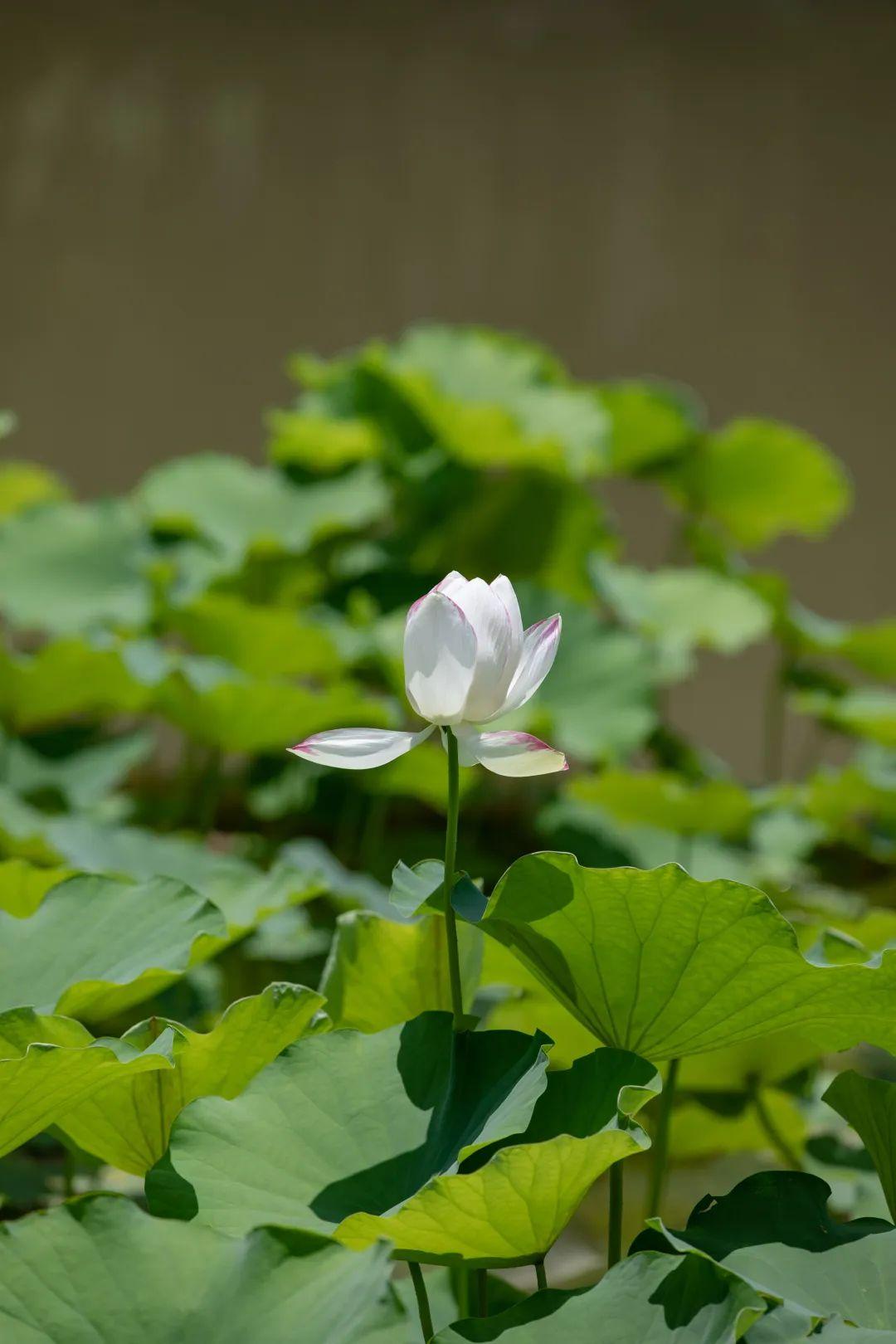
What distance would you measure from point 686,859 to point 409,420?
37.0 inches

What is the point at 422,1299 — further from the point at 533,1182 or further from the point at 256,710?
the point at 256,710

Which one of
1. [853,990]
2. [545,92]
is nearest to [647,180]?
[545,92]

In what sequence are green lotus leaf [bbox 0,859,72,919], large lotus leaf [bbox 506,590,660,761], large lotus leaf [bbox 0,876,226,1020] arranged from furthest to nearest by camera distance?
large lotus leaf [bbox 506,590,660,761] → green lotus leaf [bbox 0,859,72,919] → large lotus leaf [bbox 0,876,226,1020]

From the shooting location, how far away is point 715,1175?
1.41m

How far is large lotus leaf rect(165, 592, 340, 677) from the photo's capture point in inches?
71.1

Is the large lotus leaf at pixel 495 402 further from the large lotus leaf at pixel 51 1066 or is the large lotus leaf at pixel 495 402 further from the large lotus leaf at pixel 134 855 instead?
the large lotus leaf at pixel 51 1066

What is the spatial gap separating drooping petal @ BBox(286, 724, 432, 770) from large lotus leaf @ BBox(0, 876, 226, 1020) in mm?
159

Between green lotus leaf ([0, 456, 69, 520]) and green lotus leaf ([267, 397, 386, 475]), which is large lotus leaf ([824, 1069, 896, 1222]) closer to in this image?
green lotus leaf ([267, 397, 386, 475])

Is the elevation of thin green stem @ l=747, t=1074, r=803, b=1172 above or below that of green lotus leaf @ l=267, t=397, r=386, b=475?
below

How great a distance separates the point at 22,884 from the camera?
88 centimetres

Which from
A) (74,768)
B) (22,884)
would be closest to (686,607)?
(74,768)

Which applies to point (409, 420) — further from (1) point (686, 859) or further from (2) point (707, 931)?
(2) point (707, 931)

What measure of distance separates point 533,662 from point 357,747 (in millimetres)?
87

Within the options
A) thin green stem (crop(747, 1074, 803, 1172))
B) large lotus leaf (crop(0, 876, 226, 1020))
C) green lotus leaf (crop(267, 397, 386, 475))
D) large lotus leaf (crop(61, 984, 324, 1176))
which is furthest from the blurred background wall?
large lotus leaf (crop(61, 984, 324, 1176))
